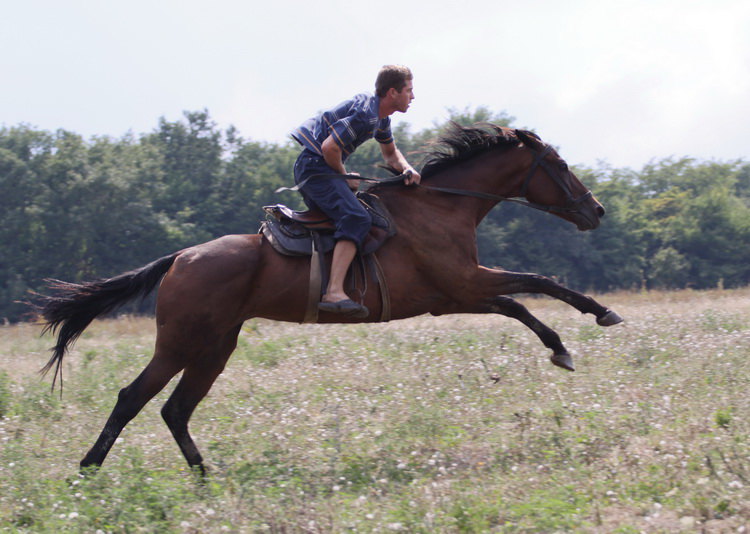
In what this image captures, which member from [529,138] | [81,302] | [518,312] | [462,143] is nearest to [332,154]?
[462,143]

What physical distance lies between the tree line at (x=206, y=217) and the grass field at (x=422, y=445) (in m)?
42.5

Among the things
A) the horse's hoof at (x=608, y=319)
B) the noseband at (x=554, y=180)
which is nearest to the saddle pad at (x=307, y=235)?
the noseband at (x=554, y=180)

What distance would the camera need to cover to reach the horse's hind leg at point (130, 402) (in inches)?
248

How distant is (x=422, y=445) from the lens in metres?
6.61

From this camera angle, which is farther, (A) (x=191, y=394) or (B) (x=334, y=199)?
(A) (x=191, y=394)

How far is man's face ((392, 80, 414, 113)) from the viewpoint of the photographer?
670 centimetres

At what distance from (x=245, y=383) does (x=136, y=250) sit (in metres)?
49.7

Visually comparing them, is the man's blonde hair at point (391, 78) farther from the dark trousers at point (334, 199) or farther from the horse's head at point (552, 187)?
the horse's head at point (552, 187)

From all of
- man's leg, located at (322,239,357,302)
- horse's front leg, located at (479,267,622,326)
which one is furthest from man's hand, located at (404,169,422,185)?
horse's front leg, located at (479,267,622,326)

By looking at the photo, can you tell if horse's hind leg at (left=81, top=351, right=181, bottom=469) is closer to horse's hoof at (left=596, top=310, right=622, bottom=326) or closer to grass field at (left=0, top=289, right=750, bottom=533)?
grass field at (left=0, top=289, right=750, bottom=533)

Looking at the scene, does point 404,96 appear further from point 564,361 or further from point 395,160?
point 564,361

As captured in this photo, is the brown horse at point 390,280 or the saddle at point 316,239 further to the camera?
the saddle at point 316,239

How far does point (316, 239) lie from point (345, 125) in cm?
99

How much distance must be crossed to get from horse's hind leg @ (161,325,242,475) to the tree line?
44942mm
